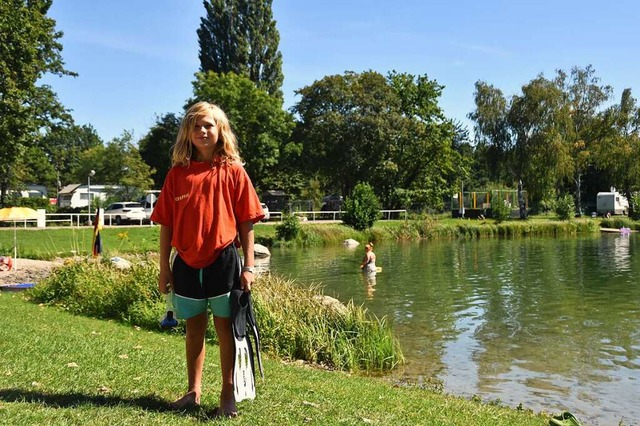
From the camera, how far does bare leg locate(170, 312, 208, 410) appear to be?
4.41m

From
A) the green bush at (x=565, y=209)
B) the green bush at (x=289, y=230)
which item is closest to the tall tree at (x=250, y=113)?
the green bush at (x=289, y=230)

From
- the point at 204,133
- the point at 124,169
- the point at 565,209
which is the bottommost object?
the point at 565,209

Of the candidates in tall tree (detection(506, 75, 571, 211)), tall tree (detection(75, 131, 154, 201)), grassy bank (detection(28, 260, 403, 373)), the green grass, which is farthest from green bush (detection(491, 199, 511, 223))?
the green grass

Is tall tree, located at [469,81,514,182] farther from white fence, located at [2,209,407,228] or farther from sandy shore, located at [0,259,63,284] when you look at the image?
sandy shore, located at [0,259,63,284]

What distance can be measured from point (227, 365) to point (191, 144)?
1611 mm

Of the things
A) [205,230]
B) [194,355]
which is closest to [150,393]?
[194,355]

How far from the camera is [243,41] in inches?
2288

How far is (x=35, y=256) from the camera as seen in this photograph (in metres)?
23.8

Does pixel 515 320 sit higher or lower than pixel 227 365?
lower

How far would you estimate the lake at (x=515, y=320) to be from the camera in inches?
333

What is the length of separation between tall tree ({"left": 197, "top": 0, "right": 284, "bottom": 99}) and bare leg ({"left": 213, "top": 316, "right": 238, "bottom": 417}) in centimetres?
5495

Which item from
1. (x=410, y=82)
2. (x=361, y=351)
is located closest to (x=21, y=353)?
(x=361, y=351)

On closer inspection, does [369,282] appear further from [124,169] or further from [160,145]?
[160,145]

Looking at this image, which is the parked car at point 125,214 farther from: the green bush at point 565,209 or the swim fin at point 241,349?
the swim fin at point 241,349
